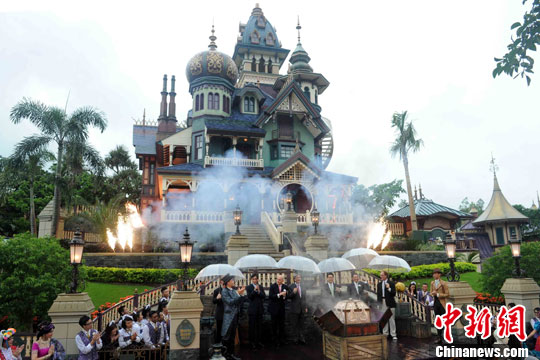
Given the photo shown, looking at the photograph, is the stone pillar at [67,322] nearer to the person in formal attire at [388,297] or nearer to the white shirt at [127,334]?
the white shirt at [127,334]

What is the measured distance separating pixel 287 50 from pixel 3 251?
3958cm

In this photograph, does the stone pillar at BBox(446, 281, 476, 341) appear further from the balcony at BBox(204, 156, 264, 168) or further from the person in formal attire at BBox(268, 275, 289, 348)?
the balcony at BBox(204, 156, 264, 168)

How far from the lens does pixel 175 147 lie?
117ft

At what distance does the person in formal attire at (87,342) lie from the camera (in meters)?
7.92

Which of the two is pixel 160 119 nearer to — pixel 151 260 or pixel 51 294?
pixel 151 260

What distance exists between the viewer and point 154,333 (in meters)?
9.38

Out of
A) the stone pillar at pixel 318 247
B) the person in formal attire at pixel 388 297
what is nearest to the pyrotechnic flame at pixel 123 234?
the stone pillar at pixel 318 247

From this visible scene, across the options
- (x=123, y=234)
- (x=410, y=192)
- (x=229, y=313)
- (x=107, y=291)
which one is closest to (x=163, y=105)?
(x=123, y=234)

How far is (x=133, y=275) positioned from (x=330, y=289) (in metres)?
11.0

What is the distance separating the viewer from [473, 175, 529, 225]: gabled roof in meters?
37.8

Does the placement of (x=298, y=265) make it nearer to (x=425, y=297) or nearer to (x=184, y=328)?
(x=184, y=328)

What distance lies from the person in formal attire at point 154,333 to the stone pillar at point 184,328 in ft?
2.19

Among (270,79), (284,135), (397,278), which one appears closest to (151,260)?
(397,278)

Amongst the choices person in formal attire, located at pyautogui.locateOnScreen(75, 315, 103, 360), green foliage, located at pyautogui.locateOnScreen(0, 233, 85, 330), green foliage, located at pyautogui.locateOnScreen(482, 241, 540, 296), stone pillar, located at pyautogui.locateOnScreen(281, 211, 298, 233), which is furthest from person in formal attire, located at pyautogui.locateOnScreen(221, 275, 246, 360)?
stone pillar, located at pyautogui.locateOnScreen(281, 211, 298, 233)
